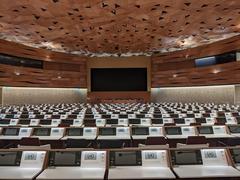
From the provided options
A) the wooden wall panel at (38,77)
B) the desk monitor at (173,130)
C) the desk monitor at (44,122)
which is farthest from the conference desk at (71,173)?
the wooden wall panel at (38,77)

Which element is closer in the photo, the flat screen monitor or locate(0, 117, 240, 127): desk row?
the flat screen monitor

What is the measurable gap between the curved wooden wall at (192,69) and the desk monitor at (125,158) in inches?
883

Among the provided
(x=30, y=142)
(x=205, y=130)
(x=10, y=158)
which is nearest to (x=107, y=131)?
(x=30, y=142)

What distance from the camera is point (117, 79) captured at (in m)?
35.6

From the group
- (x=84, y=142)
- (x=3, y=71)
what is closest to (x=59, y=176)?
(x=84, y=142)

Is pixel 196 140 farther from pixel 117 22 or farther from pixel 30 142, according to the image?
pixel 117 22

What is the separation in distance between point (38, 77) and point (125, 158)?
26.5 meters

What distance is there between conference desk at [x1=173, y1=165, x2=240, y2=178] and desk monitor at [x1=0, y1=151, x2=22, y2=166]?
238cm

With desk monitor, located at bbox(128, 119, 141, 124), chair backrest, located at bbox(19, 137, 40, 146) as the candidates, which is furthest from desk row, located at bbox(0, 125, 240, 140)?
desk monitor, located at bbox(128, 119, 141, 124)

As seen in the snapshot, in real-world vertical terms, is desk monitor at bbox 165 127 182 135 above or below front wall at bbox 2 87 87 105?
below

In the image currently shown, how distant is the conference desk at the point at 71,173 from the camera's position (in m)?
3.38

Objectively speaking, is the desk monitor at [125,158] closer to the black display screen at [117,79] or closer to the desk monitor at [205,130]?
the desk monitor at [205,130]

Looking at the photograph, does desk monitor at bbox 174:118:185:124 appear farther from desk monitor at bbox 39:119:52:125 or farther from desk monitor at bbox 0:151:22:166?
desk monitor at bbox 0:151:22:166

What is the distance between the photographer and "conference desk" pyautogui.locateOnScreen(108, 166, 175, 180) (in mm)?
3375
